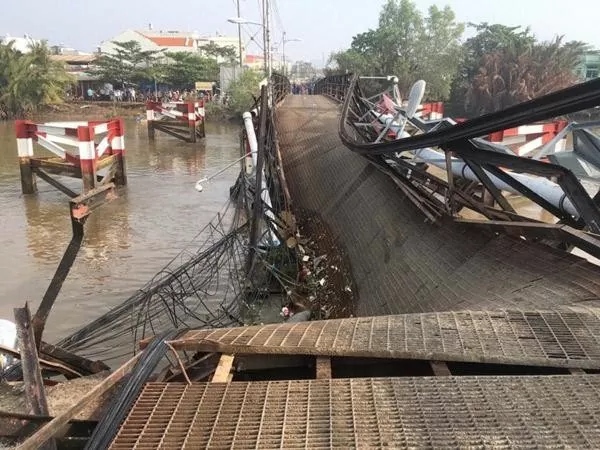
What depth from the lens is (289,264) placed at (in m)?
6.79

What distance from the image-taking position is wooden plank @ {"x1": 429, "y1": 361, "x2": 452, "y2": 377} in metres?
2.43

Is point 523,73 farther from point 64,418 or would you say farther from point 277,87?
point 64,418

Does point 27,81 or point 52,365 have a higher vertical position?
point 27,81

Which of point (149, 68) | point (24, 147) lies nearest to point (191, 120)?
point (24, 147)

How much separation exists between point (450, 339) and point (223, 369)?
1.16 metres

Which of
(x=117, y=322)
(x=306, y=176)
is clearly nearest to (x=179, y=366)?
(x=117, y=322)

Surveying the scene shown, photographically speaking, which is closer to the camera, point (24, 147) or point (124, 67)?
point (24, 147)

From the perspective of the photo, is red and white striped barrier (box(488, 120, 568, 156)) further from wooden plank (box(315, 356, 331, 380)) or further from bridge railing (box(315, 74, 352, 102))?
wooden plank (box(315, 356, 331, 380))

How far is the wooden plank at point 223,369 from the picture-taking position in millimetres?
2493

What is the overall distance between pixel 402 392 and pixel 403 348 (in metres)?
0.32

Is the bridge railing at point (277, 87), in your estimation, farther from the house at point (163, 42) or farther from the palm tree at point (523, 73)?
the house at point (163, 42)

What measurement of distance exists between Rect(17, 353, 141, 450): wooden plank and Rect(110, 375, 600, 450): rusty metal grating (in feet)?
0.58

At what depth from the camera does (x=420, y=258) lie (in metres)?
4.99

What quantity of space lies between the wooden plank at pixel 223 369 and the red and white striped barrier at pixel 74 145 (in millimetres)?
11242
